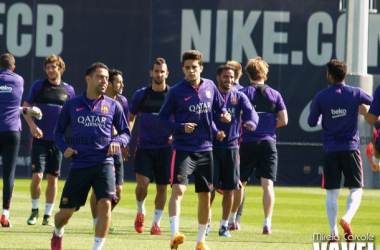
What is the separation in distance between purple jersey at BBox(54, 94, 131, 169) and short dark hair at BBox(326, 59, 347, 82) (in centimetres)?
292

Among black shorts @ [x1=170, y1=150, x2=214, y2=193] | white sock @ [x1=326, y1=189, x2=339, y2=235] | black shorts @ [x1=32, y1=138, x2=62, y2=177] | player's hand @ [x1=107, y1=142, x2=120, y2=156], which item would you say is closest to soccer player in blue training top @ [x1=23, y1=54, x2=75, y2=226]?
black shorts @ [x1=32, y1=138, x2=62, y2=177]

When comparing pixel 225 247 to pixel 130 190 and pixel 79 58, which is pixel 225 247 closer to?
pixel 130 190

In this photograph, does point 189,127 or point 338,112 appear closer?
point 189,127

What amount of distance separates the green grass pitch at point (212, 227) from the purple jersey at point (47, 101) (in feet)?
4.48

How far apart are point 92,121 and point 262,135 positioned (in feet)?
12.8

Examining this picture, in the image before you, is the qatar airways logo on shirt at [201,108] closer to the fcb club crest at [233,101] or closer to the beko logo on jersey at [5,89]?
the fcb club crest at [233,101]

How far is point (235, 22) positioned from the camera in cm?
2481

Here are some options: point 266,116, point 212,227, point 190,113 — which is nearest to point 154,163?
point 212,227

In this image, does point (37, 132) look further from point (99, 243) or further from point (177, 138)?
point (99, 243)

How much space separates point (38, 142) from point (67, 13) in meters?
12.3

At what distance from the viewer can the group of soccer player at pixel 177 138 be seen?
358 inches

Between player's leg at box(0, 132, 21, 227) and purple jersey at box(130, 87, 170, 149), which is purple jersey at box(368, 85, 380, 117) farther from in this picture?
player's leg at box(0, 132, 21, 227)

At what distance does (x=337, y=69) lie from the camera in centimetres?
1080

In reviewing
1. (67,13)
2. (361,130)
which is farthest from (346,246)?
(67,13)
